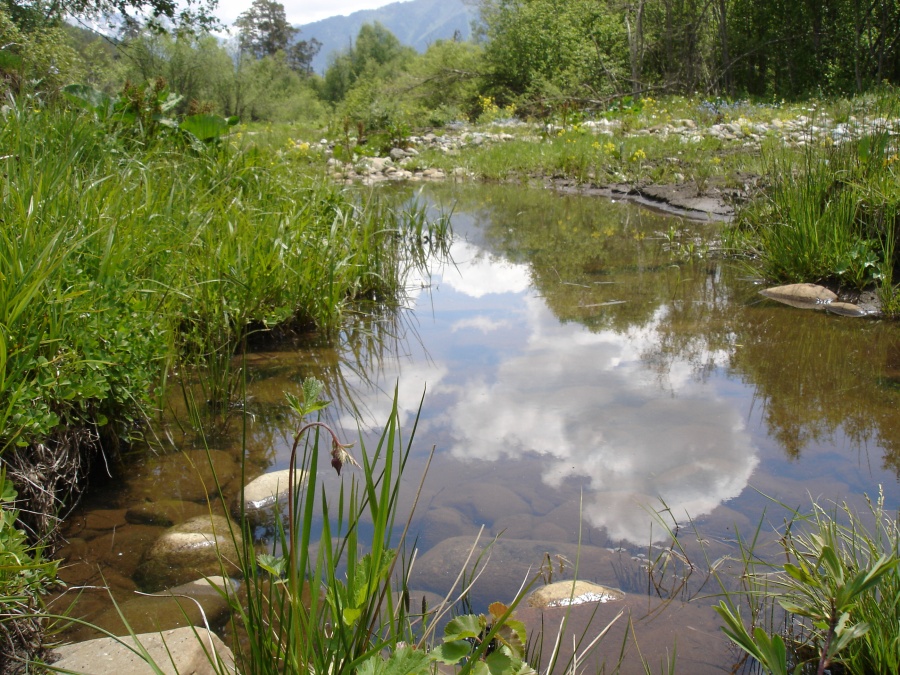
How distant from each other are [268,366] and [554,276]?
2.38 metres

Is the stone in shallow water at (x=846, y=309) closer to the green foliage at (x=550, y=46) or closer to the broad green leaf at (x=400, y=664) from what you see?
the broad green leaf at (x=400, y=664)

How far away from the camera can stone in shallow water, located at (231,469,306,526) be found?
2.22 m

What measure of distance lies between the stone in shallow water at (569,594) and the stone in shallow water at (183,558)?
0.80m

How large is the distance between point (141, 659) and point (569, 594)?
3.18 feet

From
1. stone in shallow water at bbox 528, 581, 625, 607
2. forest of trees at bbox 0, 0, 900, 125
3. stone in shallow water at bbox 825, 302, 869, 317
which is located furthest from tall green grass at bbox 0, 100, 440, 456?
forest of trees at bbox 0, 0, 900, 125

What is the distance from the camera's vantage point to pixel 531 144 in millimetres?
11930

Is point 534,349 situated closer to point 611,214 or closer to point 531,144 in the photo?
point 611,214

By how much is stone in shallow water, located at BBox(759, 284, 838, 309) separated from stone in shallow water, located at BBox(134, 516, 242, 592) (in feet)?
11.6

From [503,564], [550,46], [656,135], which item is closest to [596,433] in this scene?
[503,564]

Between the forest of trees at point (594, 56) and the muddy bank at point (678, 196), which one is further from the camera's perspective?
the forest of trees at point (594, 56)

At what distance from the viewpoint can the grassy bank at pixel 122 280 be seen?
6.28 feet

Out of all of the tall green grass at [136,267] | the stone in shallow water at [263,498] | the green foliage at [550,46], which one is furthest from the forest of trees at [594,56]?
the stone in shallow water at [263,498]

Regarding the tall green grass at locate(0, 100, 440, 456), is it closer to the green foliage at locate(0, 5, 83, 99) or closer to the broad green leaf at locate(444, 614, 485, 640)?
the green foliage at locate(0, 5, 83, 99)

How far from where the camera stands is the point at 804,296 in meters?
4.31
